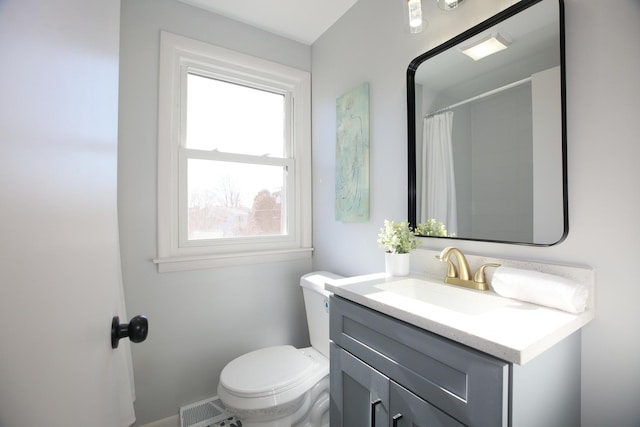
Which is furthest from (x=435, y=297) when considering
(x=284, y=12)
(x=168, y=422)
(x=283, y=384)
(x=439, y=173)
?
(x=284, y=12)

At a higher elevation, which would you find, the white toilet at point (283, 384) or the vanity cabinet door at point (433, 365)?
the vanity cabinet door at point (433, 365)

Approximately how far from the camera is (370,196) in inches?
62.7

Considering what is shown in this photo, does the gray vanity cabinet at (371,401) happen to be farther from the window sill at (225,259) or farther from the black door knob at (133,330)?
the window sill at (225,259)

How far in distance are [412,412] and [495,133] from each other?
3.25ft

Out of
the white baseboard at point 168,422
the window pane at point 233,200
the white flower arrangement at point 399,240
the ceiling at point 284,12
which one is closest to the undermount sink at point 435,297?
the white flower arrangement at point 399,240

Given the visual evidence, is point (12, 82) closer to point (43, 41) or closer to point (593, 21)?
point (43, 41)

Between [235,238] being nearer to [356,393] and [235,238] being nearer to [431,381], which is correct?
[356,393]

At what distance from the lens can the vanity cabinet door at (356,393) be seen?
863 mm

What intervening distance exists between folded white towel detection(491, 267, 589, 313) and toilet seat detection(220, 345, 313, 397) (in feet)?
3.24

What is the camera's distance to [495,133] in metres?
1.05

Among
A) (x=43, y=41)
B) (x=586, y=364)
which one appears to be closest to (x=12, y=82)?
(x=43, y=41)

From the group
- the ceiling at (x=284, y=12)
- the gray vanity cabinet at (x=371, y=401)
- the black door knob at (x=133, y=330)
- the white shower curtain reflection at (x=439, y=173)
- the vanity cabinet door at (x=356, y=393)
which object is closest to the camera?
the black door knob at (x=133, y=330)

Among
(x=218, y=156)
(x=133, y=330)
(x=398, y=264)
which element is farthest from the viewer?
(x=218, y=156)

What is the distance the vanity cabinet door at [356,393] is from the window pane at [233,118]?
1.44 m
